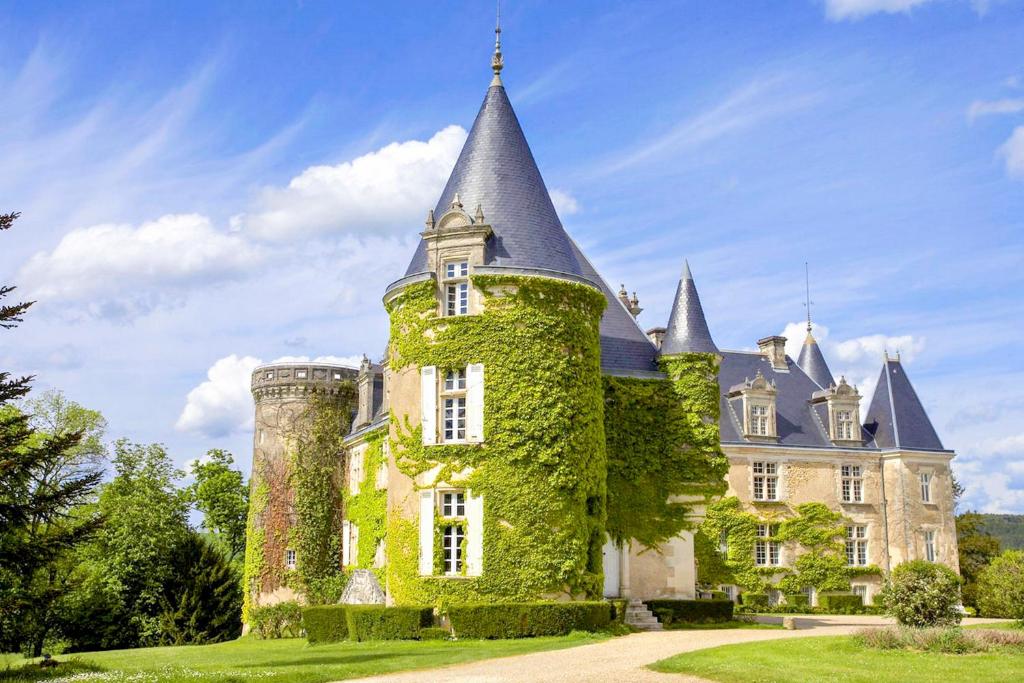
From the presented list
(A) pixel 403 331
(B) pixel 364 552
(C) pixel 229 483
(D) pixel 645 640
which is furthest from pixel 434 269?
(C) pixel 229 483

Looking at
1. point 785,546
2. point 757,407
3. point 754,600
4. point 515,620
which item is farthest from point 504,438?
point 785,546

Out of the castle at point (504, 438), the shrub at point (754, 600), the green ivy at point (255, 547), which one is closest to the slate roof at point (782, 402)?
the castle at point (504, 438)

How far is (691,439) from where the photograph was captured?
3197cm

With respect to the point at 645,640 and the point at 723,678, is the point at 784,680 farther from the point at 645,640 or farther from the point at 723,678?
the point at 645,640

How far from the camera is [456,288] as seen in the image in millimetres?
28797

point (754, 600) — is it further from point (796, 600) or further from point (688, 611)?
point (688, 611)

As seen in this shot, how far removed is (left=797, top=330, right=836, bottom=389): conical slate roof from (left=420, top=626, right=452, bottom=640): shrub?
30.1 m

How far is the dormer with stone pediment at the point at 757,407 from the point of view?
45.9 metres

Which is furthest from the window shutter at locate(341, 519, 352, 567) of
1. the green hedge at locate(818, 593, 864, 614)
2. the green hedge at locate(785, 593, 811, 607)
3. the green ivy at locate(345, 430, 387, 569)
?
the green hedge at locate(818, 593, 864, 614)

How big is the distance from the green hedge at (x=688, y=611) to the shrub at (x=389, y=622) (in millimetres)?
7361

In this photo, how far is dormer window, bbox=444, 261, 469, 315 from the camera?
28656mm

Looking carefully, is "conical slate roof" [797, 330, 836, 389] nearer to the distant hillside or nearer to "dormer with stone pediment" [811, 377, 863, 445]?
"dormer with stone pediment" [811, 377, 863, 445]

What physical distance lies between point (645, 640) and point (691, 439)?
903 cm

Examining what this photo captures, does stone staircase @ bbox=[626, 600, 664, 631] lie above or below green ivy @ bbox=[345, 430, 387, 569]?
below
